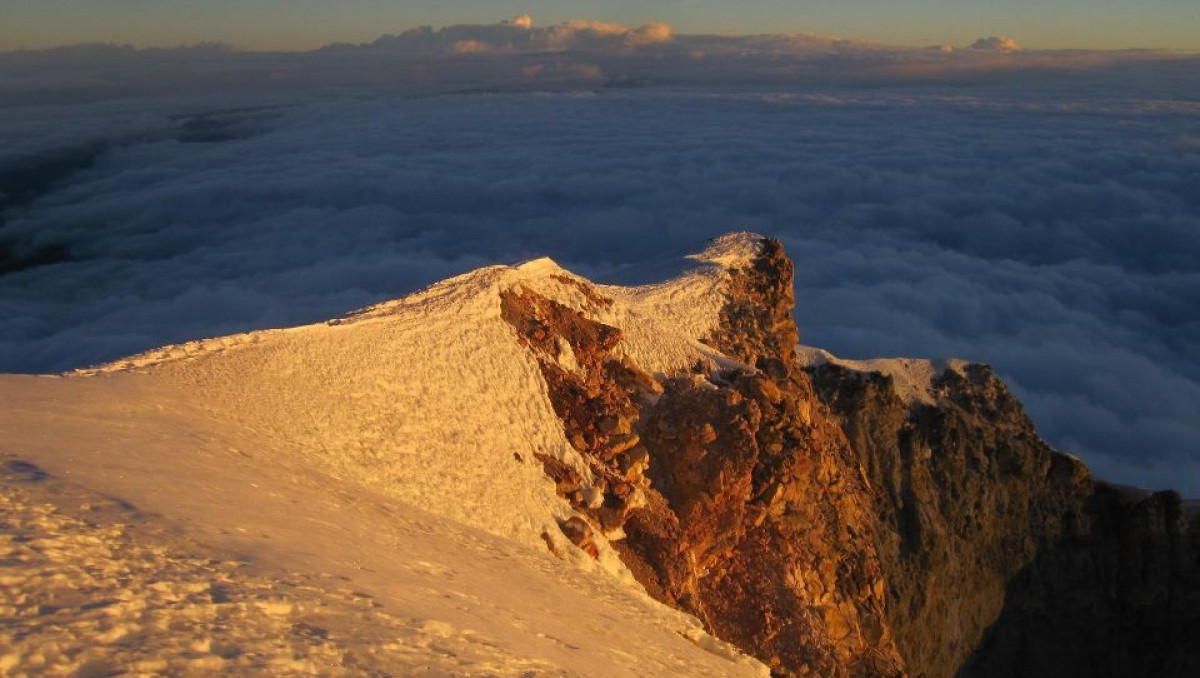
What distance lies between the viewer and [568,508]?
1739cm

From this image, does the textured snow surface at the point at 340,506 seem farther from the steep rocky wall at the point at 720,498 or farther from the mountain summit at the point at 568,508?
the steep rocky wall at the point at 720,498

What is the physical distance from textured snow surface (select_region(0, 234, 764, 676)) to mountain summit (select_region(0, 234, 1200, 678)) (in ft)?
0.16

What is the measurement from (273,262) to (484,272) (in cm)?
8812

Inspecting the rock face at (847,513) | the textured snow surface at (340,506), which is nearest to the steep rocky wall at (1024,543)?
the rock face at (847,513)

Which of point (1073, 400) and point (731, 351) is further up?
point (731, 351)

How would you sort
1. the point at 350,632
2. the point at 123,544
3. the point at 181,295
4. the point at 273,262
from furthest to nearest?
the point at 273,262 → the point at 181,295 → the point at 123,544 → the point at 350,632

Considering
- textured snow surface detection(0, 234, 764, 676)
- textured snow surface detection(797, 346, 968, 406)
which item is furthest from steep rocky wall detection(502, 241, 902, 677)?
textured snow surface detection(797, 346, 968, 406)

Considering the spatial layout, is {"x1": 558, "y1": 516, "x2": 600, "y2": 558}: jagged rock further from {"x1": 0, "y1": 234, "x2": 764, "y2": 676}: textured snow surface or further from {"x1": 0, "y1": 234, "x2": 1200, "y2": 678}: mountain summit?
{"x1": 0, "y1": 234, "x2": 764, "y2": 676}: textured snow surface

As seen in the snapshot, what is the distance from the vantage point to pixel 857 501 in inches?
956

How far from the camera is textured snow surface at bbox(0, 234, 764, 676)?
8.30 m

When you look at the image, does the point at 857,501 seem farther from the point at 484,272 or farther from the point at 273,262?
the point at 273,262

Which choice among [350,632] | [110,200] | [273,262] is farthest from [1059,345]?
[110,200]

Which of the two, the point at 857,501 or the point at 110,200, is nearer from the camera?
the point at 857,501

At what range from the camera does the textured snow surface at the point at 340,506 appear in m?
8.30
